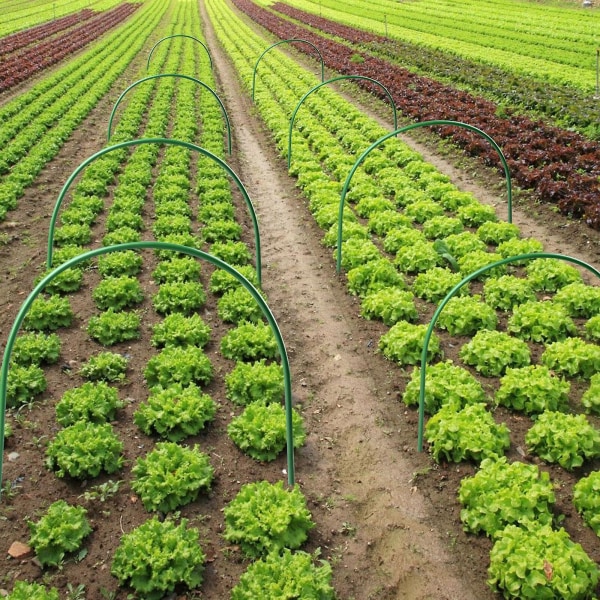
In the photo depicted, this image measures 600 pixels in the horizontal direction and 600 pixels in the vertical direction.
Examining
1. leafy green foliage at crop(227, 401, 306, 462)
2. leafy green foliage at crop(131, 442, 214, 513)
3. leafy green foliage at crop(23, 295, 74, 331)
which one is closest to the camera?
leafy green foliage at crop(131, 442, 214, 513)

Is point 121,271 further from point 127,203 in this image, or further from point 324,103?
point 324,103

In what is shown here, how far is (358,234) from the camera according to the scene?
12.0 m

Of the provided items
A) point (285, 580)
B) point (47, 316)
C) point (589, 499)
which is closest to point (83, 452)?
point (285, 580)

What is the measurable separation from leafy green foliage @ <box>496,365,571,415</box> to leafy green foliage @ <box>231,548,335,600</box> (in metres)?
3.46

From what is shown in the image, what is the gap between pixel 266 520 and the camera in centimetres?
584

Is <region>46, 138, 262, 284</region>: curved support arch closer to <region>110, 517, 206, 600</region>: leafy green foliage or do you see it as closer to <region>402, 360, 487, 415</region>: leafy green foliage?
<region>402, 360, 487, 415</region>: leafy green foliage

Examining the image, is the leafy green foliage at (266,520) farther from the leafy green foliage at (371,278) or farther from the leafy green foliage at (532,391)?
the leafy green foliage at (371,278)

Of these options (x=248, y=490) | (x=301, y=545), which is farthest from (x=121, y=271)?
(x=301, y=545)

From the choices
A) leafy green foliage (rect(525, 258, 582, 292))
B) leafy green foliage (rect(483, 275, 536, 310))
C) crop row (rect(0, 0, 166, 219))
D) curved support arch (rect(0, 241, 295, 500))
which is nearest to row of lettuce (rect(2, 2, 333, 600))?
curved support arch (rect(0, 241, 295, 500))

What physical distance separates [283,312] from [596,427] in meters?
5.15

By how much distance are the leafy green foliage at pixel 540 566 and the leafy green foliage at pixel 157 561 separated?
2830 millimetres

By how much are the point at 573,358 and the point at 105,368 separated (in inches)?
258

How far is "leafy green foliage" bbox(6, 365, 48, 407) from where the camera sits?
7.68 meters

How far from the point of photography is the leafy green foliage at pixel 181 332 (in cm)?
886
